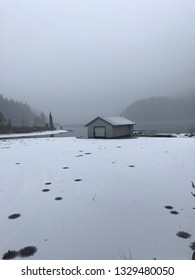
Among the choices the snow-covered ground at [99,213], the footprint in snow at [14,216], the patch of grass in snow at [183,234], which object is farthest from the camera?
the footprint in snow at [14,216]

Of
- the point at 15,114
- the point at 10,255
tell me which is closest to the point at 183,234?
the point at 10,255

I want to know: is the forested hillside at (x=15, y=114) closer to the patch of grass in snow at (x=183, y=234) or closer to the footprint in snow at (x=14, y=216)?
the footprint in snow at (x=14, y=216)

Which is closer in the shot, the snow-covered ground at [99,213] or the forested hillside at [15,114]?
Result: the snow-covered ground at [99,213]

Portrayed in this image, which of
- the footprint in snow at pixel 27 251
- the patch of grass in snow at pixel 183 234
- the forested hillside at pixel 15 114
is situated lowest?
the footprint in snow at pixel 27 251

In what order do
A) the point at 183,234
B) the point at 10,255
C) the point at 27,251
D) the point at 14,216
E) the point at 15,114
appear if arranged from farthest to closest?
the point at 15,114
the point at 14,216
the point at 183,234
the point at 27,251
the point at 10,255

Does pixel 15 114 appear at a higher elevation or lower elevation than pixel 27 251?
higher

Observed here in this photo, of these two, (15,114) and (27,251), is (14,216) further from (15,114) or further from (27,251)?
(15,114)

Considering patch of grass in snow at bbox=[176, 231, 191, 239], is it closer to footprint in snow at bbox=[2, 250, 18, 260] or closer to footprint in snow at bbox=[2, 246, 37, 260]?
footprint in snow at bbox=[2, 246, 37, 260]

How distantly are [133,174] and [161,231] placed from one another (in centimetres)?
449

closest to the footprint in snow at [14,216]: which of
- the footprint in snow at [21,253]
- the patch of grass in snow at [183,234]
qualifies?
the footprint in snow at [21,253]

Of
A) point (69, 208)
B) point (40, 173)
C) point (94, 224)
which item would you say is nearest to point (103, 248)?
point (94, 224)

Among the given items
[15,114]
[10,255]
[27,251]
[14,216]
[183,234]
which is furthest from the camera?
[15,114]

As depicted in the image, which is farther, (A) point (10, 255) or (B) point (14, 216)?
(B) point (14, 216)

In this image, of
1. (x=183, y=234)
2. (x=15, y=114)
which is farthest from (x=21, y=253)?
(x=15, y=114)
